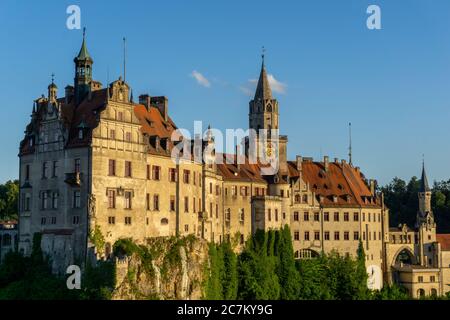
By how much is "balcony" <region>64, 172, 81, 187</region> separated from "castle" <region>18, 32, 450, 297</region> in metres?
0.12

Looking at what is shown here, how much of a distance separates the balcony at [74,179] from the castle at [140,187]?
12 cm

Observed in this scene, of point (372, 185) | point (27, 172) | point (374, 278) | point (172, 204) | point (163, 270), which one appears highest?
point (372, 185)

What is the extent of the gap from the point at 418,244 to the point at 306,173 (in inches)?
904

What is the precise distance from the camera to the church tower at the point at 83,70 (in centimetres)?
6925

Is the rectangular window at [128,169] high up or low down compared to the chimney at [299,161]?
down

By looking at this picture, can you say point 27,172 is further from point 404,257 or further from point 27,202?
point 404,257

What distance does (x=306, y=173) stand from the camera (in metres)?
97.4

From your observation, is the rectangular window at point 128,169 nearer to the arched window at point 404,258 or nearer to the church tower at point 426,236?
A: the arched window at point 404,258

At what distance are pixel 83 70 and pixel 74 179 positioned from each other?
12.9 metres

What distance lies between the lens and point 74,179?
6219 centimetres

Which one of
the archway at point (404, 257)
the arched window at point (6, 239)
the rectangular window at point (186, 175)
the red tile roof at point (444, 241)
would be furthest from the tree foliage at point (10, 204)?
the red tile roof at point (444, 241)

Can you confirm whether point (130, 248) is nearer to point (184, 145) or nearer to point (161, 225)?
point (161, 225)

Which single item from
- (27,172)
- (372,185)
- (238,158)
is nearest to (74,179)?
(27,172)

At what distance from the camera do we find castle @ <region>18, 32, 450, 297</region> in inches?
2466
